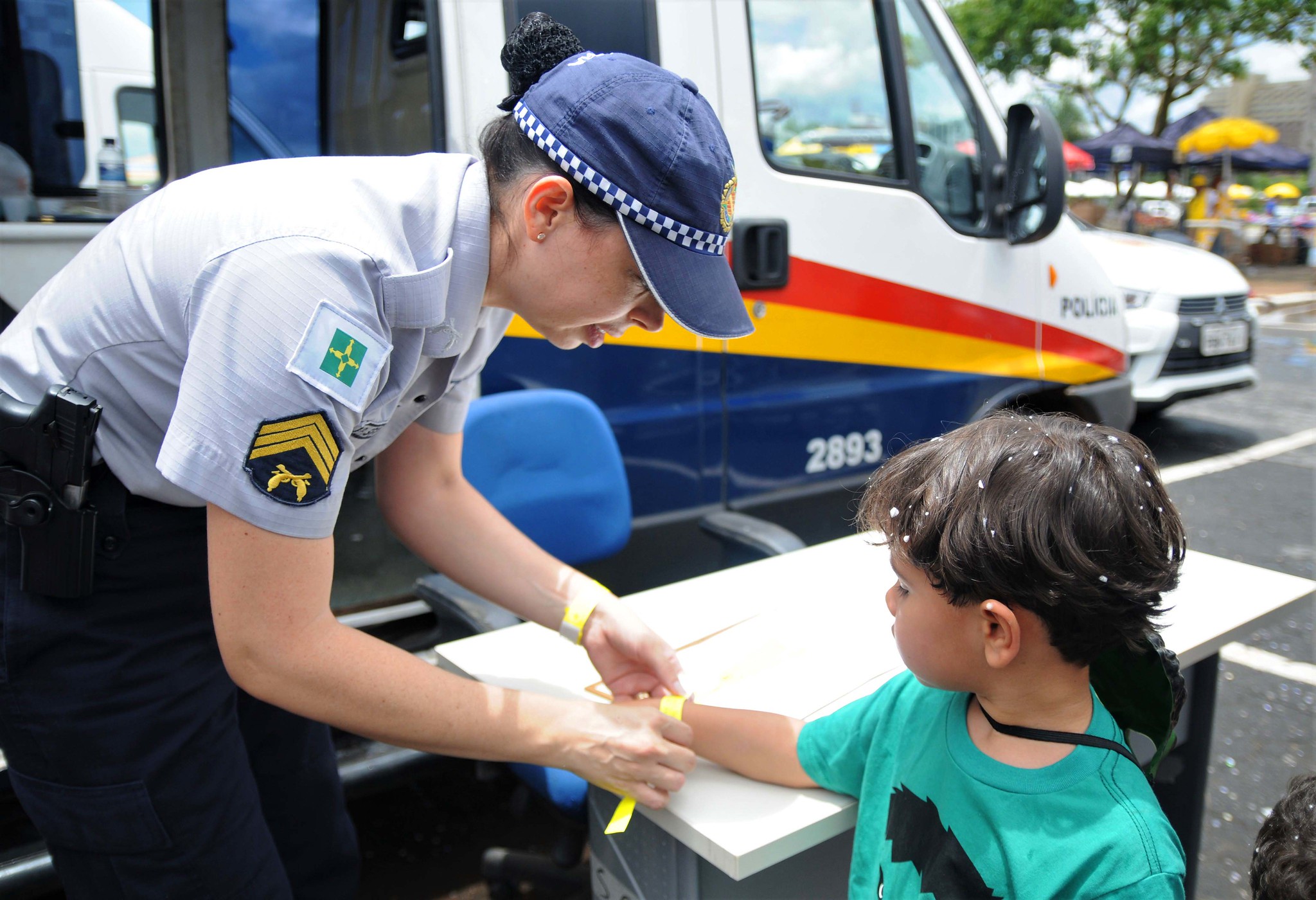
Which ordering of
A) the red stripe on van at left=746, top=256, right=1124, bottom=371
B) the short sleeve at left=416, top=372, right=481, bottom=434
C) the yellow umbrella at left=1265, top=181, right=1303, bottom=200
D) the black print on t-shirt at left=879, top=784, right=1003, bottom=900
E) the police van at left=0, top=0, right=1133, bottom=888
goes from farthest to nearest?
the yellow umbrella at left=1265, top=181, right=1303, bottom=200
the red stripe on van at left=746, top=256, right=1124, bottom=371
the police van at left=0, top=0, right=1133, bottom=888
the short sleeve at left=416, top=372, right=481, bottom=434
the black print on t-shirt at left=879, top=784, right=1003, bottom=900

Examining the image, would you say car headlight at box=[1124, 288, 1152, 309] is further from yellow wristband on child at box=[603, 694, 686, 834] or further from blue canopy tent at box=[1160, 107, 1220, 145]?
blue canopy tent at box=[1160, 107, 1220, 145]

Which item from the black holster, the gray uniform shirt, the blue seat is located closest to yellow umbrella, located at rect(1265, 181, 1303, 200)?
the blue seat

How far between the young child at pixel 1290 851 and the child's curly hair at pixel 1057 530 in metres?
0.21

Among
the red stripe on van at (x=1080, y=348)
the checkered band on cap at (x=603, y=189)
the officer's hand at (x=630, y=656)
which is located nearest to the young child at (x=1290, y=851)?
the officer's hand at (x=630, y=656)

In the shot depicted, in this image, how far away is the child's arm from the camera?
4.09 ft

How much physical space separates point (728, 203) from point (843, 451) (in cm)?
185

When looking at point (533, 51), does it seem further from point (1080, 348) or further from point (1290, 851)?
point (1080, 348)

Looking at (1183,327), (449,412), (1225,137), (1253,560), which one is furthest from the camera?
(1225,137)

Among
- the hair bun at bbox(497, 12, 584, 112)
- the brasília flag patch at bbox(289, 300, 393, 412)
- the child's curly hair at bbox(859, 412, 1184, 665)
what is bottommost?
the child's curly hair at bbox(859, 412, 1184, 665)

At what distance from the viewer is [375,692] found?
1.16m

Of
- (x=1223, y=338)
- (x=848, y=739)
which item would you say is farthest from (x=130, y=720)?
(x=1223, y=338)

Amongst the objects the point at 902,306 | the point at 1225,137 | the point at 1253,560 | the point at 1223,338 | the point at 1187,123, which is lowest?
the point at 1253,560

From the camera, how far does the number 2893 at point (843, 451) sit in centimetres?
288

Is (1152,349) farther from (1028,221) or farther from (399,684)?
Answer: (399,684)
